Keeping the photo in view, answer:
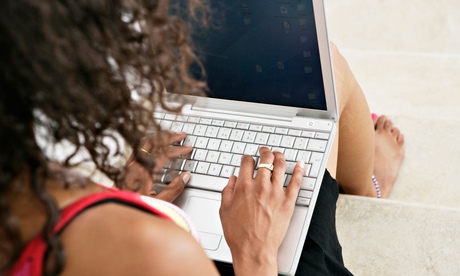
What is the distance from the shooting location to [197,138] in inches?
42.5

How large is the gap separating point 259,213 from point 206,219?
4.6 inches

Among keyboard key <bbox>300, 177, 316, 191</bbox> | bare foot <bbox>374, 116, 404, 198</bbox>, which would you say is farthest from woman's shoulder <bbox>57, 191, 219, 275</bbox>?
bare foot <bbox>374, 116, 404, 198</bbox>

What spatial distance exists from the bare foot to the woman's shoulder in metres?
1.04

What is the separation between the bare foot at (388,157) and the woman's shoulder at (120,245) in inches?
41.0

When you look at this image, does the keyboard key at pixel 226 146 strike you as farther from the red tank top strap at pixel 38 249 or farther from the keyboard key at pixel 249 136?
the red tank top strap at pixel 38 249

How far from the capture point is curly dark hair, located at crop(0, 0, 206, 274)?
51 cm

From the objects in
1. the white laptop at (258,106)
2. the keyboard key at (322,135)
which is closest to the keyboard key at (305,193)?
the white laptop at (258,106)

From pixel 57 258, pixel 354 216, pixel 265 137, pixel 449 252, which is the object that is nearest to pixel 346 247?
pixel 354 216

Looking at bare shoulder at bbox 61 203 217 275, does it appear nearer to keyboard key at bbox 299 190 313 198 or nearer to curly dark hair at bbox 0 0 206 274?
curly dark hair at bbox 0 0 206 274

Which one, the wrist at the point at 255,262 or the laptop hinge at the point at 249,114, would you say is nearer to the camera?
the wrist at the point at 255,262

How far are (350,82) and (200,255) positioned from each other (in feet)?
2.36

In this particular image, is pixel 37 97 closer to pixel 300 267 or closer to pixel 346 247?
pixel 300 267

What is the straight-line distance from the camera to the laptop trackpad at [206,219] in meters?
0.97

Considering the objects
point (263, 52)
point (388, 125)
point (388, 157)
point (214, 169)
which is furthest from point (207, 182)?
point (388, 125)
